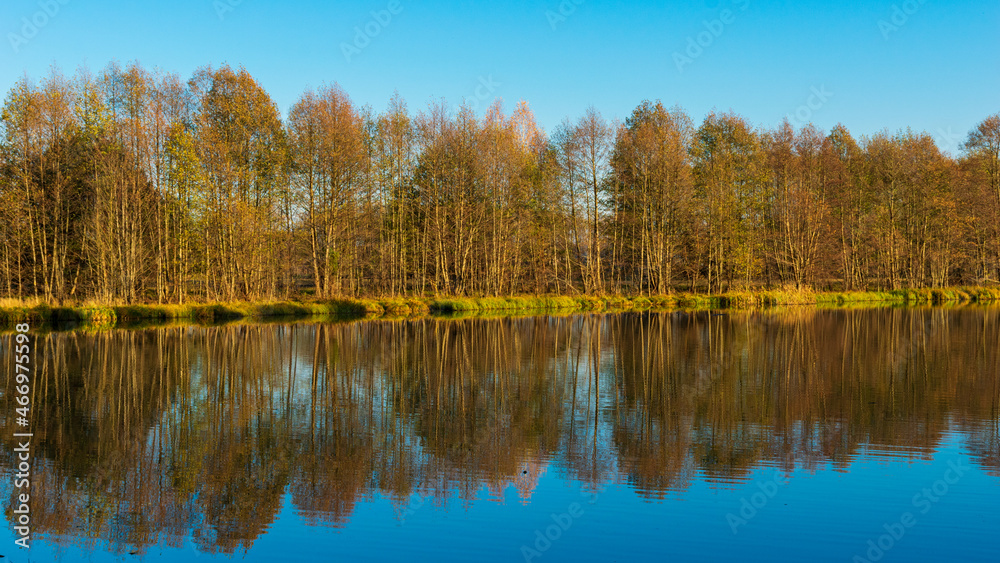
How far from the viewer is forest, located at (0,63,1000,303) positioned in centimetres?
3434

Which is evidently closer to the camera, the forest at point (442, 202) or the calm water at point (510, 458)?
the calm water at point (510, 458)

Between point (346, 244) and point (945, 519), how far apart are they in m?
39.1

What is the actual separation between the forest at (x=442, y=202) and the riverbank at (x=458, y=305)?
69.3 inches

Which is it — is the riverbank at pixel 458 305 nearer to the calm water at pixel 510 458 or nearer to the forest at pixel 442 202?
the forest at pixel 442 202

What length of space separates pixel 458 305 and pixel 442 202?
28.8 ft

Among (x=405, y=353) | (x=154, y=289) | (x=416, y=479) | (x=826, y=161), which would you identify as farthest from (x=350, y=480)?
(x=826, y=161)

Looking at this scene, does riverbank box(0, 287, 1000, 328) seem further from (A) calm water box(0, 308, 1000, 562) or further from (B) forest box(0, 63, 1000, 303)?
(A) calm water box(0, 308, 1000, 562)

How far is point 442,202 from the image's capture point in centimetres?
4553

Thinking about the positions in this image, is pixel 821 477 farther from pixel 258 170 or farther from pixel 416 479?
pixel 258 170

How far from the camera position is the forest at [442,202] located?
113ft

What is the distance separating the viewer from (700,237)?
49.0 m

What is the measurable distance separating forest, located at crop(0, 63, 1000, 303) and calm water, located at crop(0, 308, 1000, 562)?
18741 millimetres

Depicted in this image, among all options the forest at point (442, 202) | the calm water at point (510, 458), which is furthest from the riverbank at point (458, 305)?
the calm water at point (510, 458)

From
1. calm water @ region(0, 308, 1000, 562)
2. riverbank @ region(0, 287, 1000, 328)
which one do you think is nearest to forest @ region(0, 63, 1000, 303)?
riverbank @ region(0, 287, 1000, 328)
